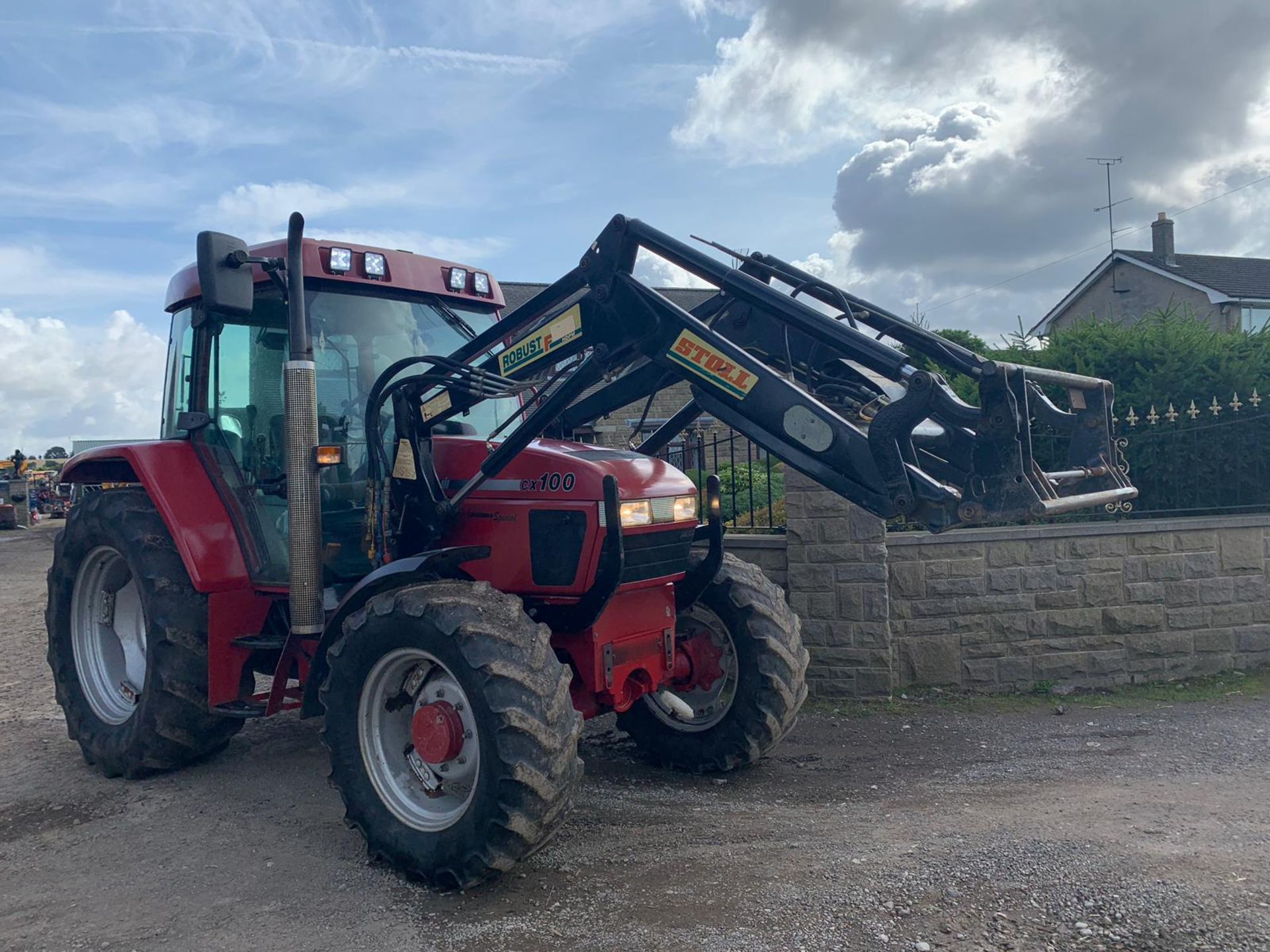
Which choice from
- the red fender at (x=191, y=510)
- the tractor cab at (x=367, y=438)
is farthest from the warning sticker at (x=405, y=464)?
the red fender at (x=191, y=510)

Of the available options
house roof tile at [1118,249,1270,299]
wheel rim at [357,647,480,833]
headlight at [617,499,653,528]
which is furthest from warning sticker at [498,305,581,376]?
house roof tile at [1118,249,1270,299]

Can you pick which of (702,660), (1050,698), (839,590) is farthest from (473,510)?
(1050,698)

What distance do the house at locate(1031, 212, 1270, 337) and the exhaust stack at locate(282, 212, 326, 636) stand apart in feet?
81.9

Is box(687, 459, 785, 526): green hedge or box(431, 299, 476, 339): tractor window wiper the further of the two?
box(687, 459, 785, 526): green hedge

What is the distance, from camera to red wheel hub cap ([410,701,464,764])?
4062 millimetres

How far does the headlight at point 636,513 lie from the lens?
14.6 ft

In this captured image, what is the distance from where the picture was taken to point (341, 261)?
5129 mm

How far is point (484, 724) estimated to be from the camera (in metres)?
3.78

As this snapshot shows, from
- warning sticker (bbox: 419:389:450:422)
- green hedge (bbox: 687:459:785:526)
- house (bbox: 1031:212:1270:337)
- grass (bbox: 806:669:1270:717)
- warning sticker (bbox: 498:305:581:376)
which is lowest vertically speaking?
grass (bbox: 806:669:1270:717)

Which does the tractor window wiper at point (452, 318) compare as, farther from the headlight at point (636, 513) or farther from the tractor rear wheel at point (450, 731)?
the tractor rear wheel at point (450, 731)

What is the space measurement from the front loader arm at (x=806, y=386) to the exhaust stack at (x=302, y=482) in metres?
0.54

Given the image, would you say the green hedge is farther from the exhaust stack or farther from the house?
the house

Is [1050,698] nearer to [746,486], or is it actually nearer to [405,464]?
[746,486]

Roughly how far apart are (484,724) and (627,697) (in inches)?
43.4
